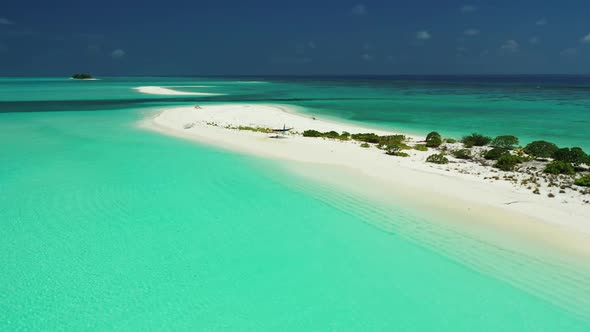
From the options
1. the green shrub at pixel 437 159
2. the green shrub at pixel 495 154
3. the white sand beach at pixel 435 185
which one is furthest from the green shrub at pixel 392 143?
the green shrub at pixel 495 154

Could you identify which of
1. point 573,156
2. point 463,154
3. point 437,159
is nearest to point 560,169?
point 573,156

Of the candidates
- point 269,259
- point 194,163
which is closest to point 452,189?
point 269,259

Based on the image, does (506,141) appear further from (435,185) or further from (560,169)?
(435,185)

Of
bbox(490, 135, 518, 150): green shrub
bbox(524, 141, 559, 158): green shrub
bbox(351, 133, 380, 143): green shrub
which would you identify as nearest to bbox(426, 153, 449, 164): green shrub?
bbox(524, 141, 559, 158): green shrub

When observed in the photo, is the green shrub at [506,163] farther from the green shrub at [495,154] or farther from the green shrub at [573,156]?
the green shrub at [573,156]

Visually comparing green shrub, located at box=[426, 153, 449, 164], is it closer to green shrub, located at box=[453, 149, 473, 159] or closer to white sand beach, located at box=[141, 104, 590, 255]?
white sand beach, located at box=[141, 104, 590, 255]
